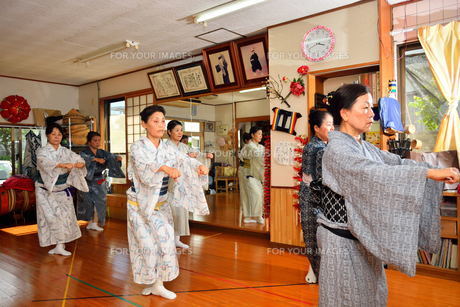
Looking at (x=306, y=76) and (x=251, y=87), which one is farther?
(x=251, y=87)

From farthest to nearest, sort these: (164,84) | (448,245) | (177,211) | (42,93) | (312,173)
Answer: (42,93) → (164,84) → (177,211) → (448,245) → (312,173)

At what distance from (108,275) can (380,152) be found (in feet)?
9.51

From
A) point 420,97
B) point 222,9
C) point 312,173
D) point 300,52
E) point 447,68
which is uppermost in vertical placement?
point 222,9

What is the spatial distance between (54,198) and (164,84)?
2.61 meters

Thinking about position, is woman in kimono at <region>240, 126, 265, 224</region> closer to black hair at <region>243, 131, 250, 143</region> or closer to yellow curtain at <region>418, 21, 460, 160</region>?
black hair at <region>243, 131, 250, 143</region>

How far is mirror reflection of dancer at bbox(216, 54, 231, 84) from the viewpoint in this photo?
16.2 ft

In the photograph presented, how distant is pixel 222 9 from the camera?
3697mm

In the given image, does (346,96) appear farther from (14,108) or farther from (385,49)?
(14,108)

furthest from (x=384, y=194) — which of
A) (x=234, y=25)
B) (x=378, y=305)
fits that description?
(x=234, y=25)

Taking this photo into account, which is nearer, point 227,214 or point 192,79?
point 227,214

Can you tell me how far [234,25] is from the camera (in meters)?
4.29

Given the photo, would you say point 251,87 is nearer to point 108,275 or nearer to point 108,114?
point 108,275

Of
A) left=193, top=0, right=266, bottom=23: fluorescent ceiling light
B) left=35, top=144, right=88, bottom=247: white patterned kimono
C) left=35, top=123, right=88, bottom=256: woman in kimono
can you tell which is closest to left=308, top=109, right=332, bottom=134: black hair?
left=193, top=0, right=266, bottom=23: fluorescent ceiling light

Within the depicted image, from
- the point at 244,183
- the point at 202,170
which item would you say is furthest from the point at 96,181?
the point at 202,170
